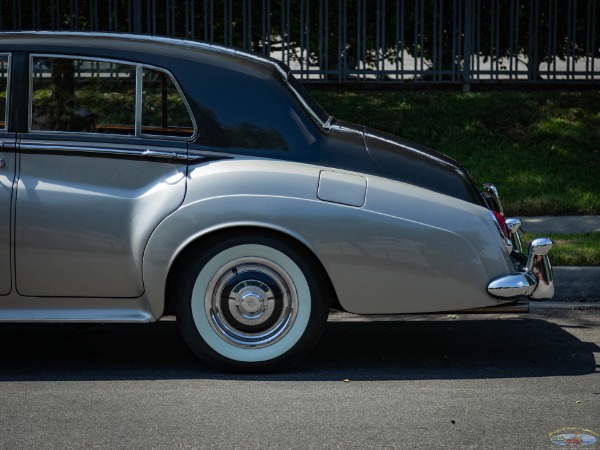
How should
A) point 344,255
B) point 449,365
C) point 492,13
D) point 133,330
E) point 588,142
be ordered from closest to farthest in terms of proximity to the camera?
point 344,255, point 449,365, point 133,330, point 588,142, point 492,13

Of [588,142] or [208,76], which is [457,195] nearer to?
[208,76]

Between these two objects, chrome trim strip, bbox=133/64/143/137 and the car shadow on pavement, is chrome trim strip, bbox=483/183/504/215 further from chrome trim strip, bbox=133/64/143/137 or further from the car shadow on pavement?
chrome trim strip, bbox=133/64/143/137

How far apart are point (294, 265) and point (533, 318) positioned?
2.18 metres

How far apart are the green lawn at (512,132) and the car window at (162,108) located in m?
5.00

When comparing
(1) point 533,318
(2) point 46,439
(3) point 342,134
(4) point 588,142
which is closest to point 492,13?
(4) point 588,142

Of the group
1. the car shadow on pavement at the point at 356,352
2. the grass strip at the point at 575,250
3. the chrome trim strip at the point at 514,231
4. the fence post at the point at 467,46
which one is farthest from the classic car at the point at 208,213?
the fence post at the point at 467,46

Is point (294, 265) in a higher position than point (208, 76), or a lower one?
lower

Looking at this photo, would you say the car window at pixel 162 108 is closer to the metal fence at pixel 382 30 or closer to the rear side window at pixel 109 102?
the rear side window at pixel 109 102

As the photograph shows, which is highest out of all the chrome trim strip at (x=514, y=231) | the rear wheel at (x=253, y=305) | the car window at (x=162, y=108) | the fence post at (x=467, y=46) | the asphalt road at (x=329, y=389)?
the fence post at (x=467, y=46)

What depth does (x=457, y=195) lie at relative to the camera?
6.11 m

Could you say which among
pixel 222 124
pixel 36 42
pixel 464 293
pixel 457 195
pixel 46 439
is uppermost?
pixel 36 42

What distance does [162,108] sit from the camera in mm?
6102

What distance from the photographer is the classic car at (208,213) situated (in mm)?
5906

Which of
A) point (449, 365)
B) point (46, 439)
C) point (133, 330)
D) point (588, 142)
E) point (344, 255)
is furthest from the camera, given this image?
point (588, 142)
